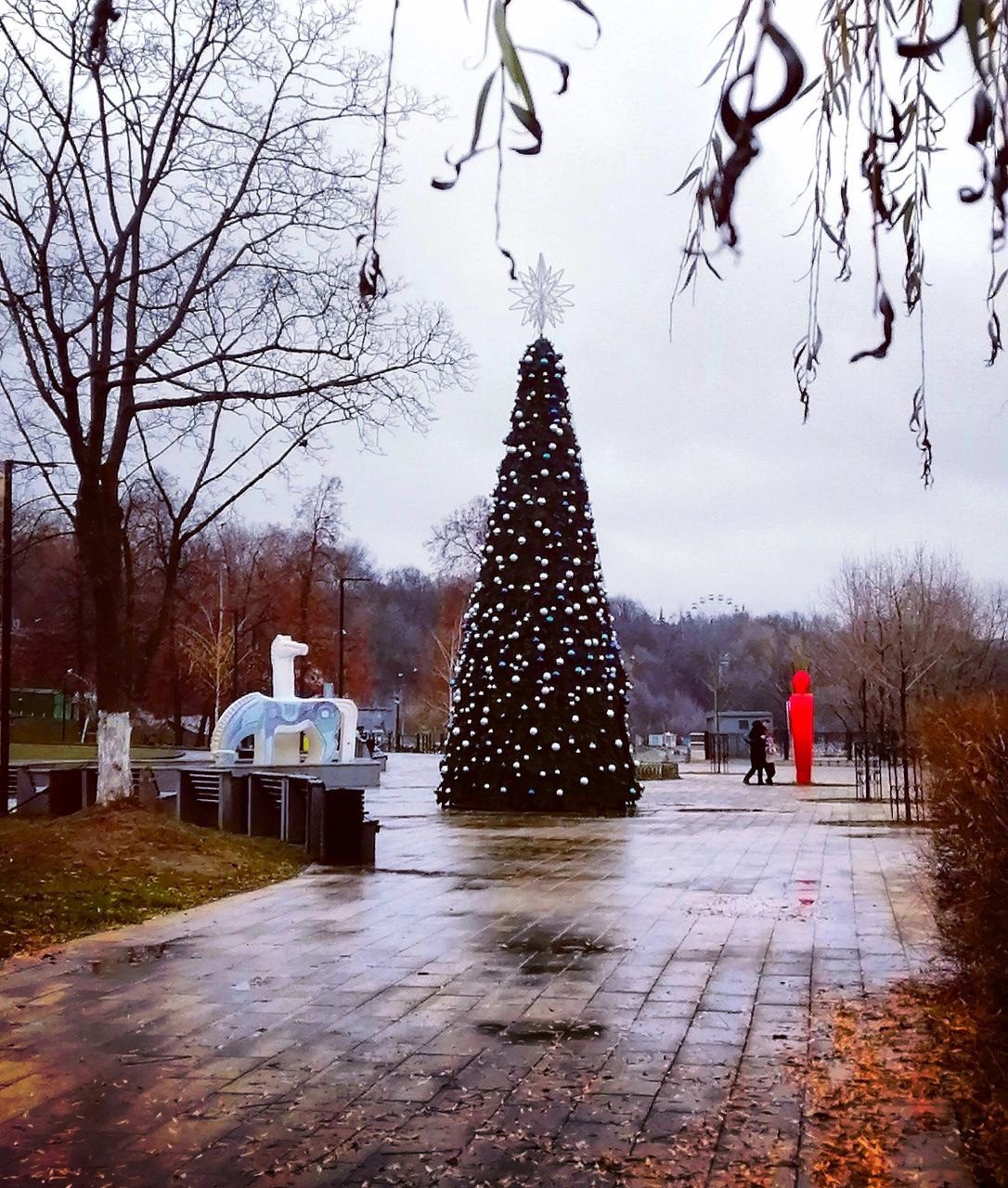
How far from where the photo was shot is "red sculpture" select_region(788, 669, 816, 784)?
3216 cm

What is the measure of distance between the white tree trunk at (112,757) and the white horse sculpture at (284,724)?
25.1 feet

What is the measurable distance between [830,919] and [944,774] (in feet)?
9.28

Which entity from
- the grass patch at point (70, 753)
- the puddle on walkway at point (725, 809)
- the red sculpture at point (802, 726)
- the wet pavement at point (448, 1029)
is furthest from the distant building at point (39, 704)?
the wet pavement at point (448, 1029)

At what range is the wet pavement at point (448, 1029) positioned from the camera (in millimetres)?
4555

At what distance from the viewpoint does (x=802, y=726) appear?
3266 cm

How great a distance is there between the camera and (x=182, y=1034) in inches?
244

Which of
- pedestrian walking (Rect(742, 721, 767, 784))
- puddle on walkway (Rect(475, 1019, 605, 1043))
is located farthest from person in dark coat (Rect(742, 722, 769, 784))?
puddle on walkway (Rect(475, 1019, 605, 1043))

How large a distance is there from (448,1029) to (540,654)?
15.6m

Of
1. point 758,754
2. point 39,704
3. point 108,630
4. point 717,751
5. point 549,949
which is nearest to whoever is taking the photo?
point 549,949

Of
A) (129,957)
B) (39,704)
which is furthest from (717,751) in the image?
(39,704)

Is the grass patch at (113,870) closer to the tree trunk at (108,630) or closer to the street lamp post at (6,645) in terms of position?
the tree trunk at (108,630)

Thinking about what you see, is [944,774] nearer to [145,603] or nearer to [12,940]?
[12,940]

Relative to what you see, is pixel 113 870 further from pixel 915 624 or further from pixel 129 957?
pixel 915 624

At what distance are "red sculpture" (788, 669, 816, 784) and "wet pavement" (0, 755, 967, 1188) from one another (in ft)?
65.8
